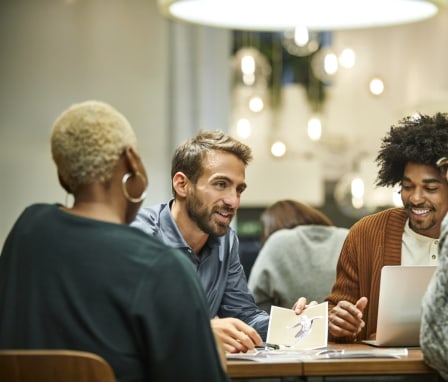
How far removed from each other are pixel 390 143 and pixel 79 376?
184 cm

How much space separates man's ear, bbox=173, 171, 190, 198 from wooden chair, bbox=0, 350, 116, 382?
1571 mm

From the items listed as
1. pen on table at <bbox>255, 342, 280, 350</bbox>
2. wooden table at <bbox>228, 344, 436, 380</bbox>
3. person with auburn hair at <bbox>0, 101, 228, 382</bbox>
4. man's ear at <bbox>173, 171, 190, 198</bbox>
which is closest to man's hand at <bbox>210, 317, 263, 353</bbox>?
pen on table at <bbox>255, 342, 280, 350</bbox>

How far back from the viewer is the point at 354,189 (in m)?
8.48

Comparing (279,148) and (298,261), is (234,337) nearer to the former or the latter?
(298,261)

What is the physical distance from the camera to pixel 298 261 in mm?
5320

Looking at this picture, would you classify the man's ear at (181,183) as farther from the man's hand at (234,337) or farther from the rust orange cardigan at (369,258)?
the man's hand at (234,337)

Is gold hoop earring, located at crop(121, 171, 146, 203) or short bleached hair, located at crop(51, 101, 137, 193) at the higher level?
short bleached hair, located at crop(51, 101, 137, 193)

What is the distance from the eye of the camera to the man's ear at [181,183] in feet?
13.0

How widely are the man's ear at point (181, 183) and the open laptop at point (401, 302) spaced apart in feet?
3.09

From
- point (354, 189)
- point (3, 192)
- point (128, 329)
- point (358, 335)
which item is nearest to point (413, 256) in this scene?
point (358, 335)

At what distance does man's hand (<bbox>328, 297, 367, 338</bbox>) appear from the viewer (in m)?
3.51

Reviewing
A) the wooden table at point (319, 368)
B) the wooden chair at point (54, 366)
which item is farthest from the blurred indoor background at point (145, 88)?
the wooden chair at point (54, 366)

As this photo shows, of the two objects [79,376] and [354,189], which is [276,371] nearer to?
[79,376]

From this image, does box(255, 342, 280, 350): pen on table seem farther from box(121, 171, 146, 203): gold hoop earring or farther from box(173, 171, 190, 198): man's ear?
box(121, 171, 146, 203): gold hoop earring
